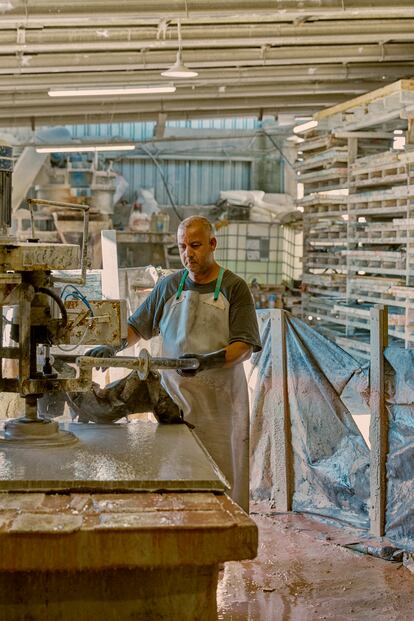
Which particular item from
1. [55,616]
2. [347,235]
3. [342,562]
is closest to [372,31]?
[347,235]

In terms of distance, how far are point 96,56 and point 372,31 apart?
3.63m

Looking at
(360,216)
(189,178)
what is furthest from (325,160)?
(189,178)

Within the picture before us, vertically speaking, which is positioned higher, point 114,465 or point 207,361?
point 207,361

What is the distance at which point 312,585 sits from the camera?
526cm

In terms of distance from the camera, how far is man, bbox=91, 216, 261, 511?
16.3ft

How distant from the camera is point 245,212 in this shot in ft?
69.2

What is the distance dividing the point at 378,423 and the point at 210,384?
130 cm

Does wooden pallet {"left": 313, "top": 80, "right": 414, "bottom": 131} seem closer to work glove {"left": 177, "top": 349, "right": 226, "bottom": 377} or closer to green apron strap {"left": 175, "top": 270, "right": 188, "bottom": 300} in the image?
green apron strap {"left": 175, "top": 270, "right": 188, "bottom": 300}

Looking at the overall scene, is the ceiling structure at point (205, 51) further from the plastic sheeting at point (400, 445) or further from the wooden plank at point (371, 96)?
the plastic sheeting at point (400, 445)

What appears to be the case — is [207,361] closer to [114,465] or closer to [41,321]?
[41,321]

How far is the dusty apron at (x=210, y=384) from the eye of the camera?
197 inches

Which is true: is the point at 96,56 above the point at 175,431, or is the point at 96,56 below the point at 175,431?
above

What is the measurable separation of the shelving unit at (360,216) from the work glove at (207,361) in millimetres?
5819

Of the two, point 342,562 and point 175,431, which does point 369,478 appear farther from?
point 175,431
